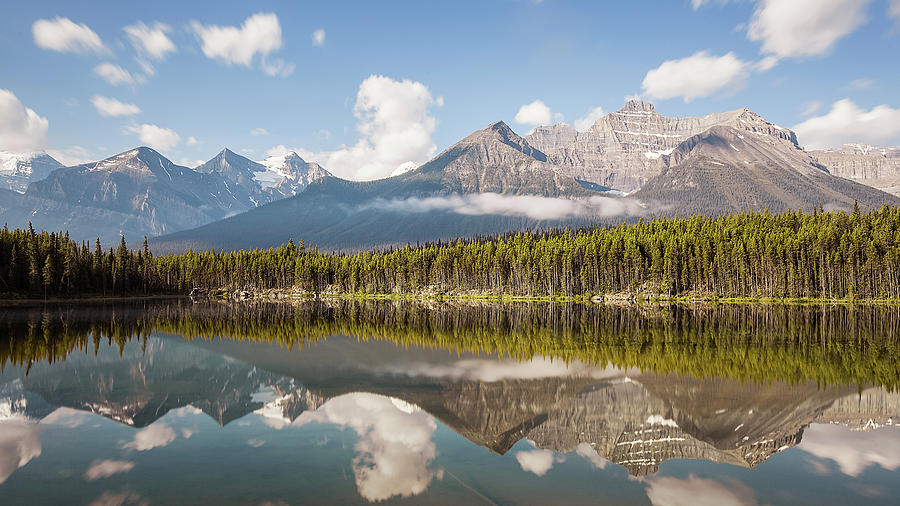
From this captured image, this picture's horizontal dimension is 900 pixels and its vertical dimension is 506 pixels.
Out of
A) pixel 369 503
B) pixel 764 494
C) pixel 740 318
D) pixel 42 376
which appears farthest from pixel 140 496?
pixel 740 318

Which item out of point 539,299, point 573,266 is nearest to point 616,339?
point 539,299

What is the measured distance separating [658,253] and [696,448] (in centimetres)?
11311

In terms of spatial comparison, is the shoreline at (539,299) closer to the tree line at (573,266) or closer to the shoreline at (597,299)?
the shoreline at (597,299)

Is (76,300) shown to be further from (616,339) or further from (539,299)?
(616,339)

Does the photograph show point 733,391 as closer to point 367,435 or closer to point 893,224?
point 367,435

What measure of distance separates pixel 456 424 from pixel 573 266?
120487mm

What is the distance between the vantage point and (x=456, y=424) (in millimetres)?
20672

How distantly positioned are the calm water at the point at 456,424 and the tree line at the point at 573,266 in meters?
78.2

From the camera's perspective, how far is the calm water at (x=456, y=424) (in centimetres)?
1420

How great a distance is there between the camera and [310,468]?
1576cm

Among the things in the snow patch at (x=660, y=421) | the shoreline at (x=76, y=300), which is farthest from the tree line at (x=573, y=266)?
the snow patch at (x=660, y=421)

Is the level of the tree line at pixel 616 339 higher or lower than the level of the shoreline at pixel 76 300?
lower

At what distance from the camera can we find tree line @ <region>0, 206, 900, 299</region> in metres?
106

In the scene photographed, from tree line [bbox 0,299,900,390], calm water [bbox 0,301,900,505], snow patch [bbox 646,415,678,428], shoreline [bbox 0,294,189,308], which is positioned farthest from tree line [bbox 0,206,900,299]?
snow patch [bbox 646,415,678,428]
